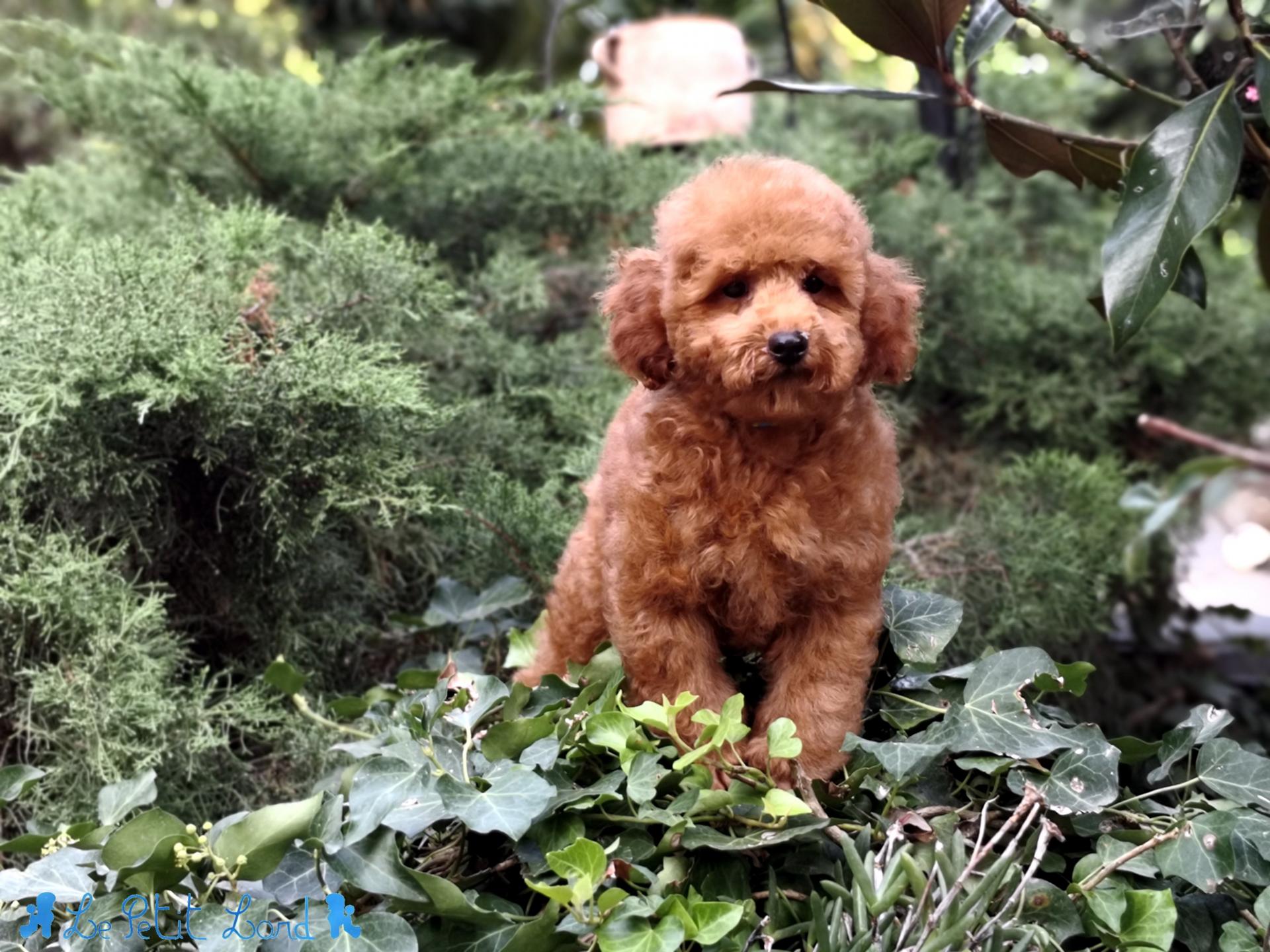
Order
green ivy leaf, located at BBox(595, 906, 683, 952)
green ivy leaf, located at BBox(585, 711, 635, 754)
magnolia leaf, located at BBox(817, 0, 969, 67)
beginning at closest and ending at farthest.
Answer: green ivy leaf, located at BBox(595, 906, 683, 952), green ivy leaf, located at BBox(585, 711, 635, 754), magnolia leaf, located at BBox(817, 0, 969, 67)

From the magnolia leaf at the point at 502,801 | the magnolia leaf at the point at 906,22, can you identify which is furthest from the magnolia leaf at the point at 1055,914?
the magnolia leaf at the point at 906,22

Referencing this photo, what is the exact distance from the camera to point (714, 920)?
1374 mm

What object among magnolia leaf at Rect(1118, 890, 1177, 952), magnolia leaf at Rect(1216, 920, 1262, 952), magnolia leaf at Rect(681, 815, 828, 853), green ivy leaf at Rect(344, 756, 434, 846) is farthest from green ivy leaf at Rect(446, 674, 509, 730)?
magnolia leaf at Rect(1216, 920, 1262, 952)

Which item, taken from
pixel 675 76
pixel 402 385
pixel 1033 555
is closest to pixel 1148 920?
pixel 1033 555

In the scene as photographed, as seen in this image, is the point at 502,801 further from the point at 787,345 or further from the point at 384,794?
the point at 787,345

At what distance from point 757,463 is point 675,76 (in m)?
2.78

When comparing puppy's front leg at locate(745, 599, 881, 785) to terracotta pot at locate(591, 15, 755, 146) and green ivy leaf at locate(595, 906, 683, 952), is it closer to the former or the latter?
green ivy leaf at locate(595, 906, 683, 952)

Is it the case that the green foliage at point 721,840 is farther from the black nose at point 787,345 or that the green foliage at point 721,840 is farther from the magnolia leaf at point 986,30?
the magnolia leaf at point 986,30

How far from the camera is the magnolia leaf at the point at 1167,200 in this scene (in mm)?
1691

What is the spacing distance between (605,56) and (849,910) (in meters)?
3.44

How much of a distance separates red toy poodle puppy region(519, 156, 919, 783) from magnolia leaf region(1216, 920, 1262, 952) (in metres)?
0.52

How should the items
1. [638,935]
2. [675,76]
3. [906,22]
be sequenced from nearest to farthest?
[638,935], [906,22], [675,76]

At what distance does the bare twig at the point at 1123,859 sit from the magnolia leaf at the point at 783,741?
1.33 ft

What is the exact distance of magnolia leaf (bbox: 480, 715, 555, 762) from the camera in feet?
5.09
